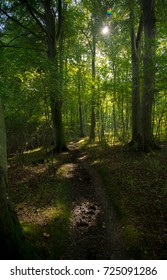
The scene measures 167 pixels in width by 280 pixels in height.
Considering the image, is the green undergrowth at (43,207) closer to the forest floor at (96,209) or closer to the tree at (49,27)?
the forest floor at (96,209)

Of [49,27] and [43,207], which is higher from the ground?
[49,27]

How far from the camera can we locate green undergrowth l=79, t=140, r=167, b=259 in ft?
15.3

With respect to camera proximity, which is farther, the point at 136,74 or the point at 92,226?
the point at 136,74

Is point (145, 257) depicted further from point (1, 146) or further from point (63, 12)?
point (63, 12)

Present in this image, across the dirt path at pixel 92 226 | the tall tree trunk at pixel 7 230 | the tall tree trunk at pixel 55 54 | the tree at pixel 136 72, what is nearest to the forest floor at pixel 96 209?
the dirt path at pixel 92 226

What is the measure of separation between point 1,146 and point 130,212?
4.46m

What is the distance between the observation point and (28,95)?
9742 millimetres

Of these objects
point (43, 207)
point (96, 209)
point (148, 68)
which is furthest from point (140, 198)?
point (148, 68)

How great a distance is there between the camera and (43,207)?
6.53 metres

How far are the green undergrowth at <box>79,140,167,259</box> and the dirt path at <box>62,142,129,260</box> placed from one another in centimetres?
26

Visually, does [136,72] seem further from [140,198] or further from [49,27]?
[140,198]

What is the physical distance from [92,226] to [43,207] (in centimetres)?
189

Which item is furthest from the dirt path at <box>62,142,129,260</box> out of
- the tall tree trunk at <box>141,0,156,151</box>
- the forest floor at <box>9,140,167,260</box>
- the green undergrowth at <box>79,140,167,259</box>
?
the tall tree trunk at <box>141,0,156,151</box>

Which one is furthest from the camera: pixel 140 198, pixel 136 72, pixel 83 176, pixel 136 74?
pixel 136 72
